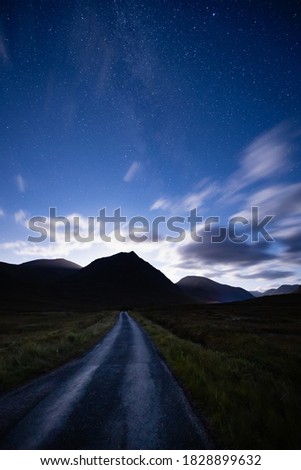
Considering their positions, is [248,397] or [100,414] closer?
[100,414]

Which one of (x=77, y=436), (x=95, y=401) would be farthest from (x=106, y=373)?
(x=77, y=436)

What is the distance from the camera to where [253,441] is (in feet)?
18.9

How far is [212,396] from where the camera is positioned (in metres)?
8.53

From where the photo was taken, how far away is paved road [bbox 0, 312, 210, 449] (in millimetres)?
5969

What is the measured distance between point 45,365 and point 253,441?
1159 centimetres

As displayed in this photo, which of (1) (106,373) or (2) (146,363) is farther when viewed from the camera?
(2) (146,363)

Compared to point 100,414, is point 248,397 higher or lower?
higher

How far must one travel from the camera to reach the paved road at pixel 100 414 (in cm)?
597

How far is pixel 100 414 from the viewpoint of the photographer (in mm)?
7555
